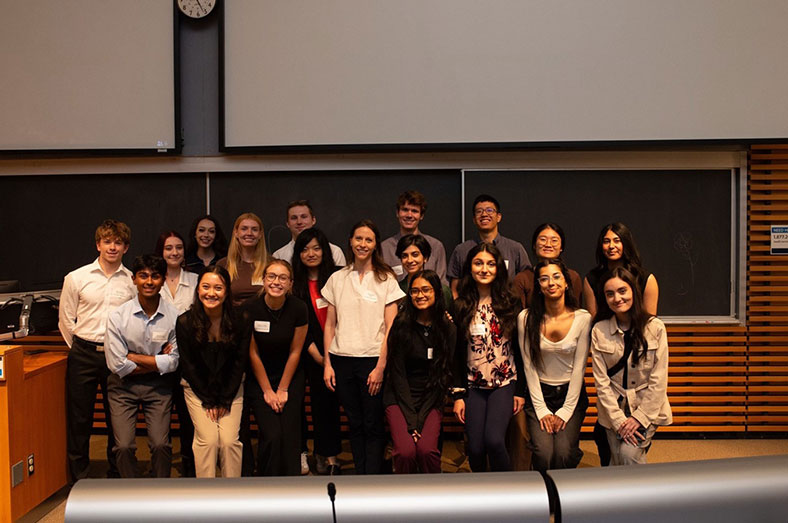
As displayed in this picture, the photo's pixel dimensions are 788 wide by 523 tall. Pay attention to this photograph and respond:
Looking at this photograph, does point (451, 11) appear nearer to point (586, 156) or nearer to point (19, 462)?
point (586, 156)

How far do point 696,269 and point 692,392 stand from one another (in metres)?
0.97

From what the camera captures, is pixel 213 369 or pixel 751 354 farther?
pixel 751 354

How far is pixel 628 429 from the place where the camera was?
3184 mm

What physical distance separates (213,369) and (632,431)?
7.25 feet

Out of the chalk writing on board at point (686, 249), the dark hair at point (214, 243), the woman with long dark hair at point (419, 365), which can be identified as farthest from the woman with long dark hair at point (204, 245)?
the chalk writing on board at point (686, 249)

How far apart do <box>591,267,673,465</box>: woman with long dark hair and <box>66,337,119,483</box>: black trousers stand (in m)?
2.86

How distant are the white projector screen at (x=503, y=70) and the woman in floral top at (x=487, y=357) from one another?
1.61m

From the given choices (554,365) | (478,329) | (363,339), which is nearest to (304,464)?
(363,339)

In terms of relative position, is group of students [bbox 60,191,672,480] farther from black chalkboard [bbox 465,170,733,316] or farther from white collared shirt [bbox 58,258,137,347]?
black chalkboard [bbox 465,170,733,316]

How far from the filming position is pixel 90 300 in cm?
373

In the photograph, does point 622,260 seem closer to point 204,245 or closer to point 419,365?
point 419,365

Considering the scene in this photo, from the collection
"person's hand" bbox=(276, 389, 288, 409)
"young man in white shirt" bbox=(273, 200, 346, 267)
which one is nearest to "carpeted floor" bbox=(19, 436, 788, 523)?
"person's hand" bbox=(276, 389, 288, 409)

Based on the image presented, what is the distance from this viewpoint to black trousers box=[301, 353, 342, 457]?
3.95 metres

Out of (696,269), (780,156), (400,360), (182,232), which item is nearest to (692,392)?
(696,269)
